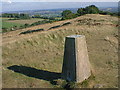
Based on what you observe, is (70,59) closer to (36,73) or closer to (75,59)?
(75,59)

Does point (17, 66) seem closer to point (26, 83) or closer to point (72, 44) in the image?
point (26, 83)

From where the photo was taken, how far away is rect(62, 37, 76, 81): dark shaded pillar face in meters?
16.7

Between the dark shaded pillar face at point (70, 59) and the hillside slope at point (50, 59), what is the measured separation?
959 millimetres

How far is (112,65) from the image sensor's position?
74.3 ft

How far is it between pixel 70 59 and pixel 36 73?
18.5 ft

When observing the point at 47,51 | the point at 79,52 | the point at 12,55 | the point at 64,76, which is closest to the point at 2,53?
the point at 12,55

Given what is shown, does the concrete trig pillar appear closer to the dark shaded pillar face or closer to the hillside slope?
the dark shaded pillar face

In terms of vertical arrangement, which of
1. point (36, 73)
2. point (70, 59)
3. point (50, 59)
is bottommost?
point (36, 73)

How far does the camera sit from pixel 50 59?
25000 millimetres

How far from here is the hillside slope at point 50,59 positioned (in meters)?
18.2

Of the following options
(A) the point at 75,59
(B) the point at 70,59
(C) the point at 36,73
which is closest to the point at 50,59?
(C) the point at 36,73

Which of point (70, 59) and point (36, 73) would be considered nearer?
point (70, 59)

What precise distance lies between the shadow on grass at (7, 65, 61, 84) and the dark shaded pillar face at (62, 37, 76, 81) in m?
2.18

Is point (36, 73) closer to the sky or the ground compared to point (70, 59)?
closer to the ground
